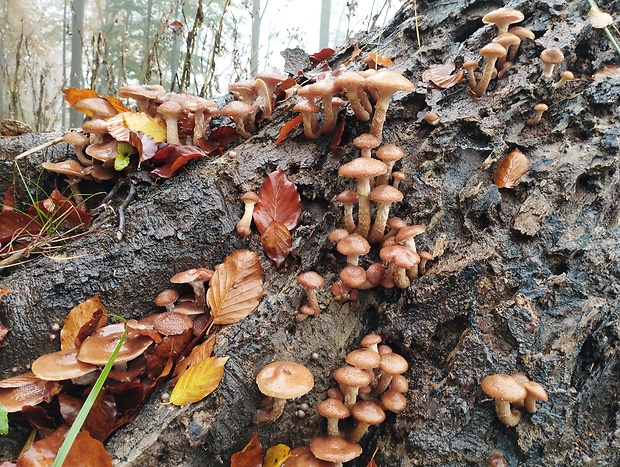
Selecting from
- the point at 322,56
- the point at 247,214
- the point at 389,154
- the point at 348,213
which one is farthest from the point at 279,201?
the point at 322,56

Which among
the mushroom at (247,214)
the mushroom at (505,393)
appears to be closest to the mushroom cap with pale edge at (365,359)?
the mushroom at (505,393)

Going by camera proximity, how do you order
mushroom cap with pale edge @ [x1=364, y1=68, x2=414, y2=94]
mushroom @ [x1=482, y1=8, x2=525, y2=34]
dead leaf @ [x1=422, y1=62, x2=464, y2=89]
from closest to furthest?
mushroom cap with pale edge @ [x1=364, y1=68, x2=414, y2=94] → mushroom @ [x1=482, y1=8, x2=525, y2=34] → dead leaf @ [x1=422, y1=62, x2=464, y2=89]

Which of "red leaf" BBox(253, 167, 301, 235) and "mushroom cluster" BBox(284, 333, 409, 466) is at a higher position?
"red leaf" BBox(253, 167, 301, 235)

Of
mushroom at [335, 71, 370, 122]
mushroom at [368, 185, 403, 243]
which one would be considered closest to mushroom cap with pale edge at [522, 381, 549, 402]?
mushroom at [368, 185, 403, 243]

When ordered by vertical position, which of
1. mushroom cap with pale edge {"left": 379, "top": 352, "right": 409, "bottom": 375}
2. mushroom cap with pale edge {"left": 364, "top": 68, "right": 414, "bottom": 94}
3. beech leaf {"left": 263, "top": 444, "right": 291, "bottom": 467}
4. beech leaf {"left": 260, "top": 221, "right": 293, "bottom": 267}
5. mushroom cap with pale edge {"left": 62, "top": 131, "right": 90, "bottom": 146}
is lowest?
beech leaf {"left": 263, "top": 444, "right": 291, "bottom": 467}

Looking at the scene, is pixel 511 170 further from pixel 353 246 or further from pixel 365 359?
pixel 365 359

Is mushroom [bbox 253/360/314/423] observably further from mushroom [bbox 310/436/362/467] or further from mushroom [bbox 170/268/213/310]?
mushroom [bbox 170/268/213/310]

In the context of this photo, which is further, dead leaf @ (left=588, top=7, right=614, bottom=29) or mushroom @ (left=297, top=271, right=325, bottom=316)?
dead leaf @ (left=588, top=7, right=614, bottom=29)

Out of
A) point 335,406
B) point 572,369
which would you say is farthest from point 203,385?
point 572,369
